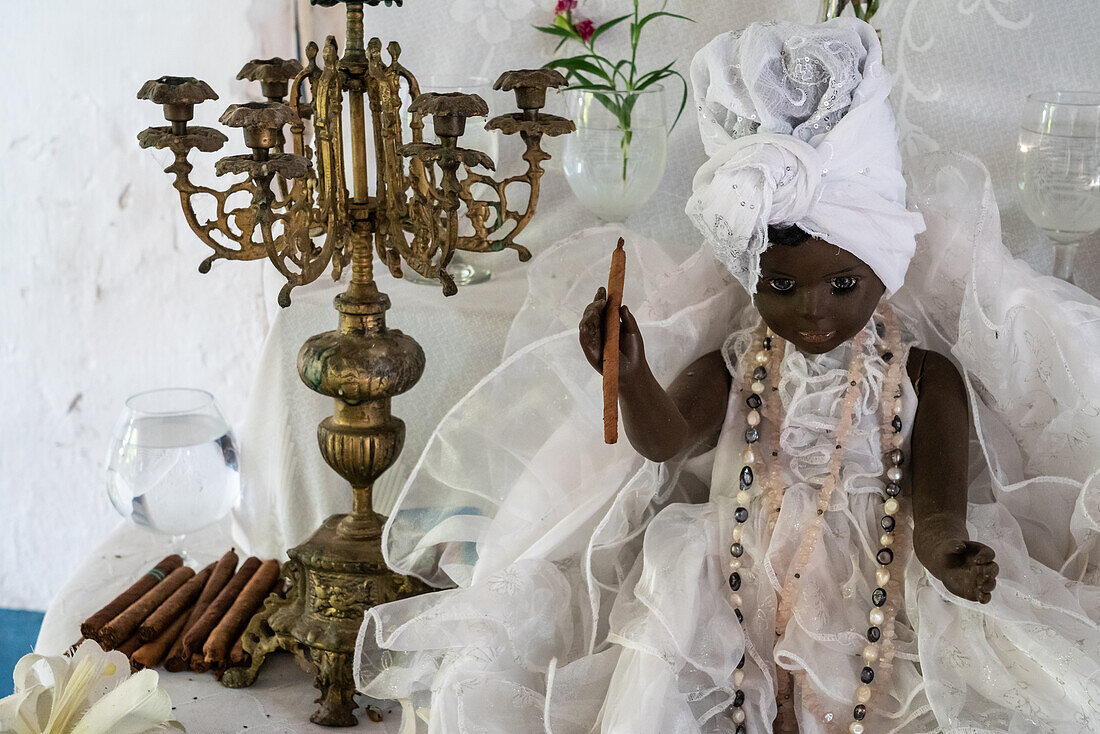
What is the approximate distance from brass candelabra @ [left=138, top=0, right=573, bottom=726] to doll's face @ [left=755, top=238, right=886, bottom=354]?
0.20 metres

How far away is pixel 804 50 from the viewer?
744 millimetres

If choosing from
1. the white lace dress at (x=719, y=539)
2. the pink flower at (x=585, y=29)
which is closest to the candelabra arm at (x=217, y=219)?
the white lace dress at (x=719, y=539)

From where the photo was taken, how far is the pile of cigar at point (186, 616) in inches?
38.4

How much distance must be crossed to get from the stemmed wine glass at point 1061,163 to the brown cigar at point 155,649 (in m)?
0.90

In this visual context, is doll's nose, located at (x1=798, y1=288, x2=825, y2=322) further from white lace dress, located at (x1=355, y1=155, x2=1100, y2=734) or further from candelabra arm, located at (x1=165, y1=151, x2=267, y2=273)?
candelabra arm, located at (x1=165, y1=151, x2=267, y2=273)

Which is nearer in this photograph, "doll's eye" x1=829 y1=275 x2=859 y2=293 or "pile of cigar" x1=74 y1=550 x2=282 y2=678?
"doll's eye" x1=829 y1=275 x2=859 y2=293

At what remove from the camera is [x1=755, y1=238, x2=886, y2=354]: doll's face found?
786 mm

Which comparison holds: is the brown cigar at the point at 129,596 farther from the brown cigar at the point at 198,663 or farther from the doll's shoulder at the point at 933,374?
the doll's shoulder at the point at 933,374

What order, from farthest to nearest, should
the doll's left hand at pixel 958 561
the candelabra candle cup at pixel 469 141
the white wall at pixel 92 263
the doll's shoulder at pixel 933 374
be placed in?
the white wall at pixel 92 263, the candelabra candle cup at pixel 469 141, the doll's shoulder at pixel 933 374, the doll's left hand at pixel 958 561

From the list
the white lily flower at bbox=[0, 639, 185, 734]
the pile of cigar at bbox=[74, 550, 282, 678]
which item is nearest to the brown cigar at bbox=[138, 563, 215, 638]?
the pile of cigar at bbox=[74, 550, 282, 678]

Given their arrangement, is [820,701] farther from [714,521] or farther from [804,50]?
[804,50]

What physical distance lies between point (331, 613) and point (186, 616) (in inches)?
7.8

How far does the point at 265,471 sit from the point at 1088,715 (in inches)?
33.8

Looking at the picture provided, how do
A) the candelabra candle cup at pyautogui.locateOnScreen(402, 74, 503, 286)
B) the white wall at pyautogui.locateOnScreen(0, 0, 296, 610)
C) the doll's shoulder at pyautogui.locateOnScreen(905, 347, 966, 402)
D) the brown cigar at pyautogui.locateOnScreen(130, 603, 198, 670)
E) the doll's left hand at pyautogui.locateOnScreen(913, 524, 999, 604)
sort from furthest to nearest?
the white wall at pyautogui.locateOnScreen(0, 0, 296, 610), the candelabra candle cup at pyautogui.locateOnScreen(402, 74, 503, 286), the brown cigar at pyautogui.locateOnScreen(130, 603, 198, 670), the doll's shoulder at pyautogui.locateOnScreen(905, 347, 966, 402), the doll's left hand at pyautogui.locateOnScreen(913, 524, 999, 604)
